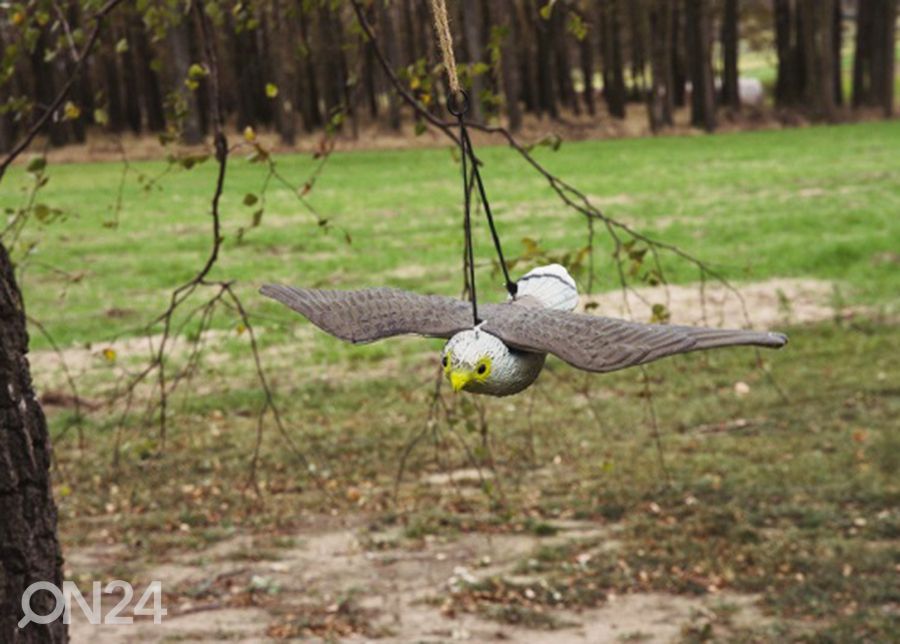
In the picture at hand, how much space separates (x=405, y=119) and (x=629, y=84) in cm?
1132

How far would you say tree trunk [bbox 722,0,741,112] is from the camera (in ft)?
91.4

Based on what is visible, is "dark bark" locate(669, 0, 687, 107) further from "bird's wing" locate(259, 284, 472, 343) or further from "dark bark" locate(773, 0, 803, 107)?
"bird's wing" locate(259, 284, 472, 343)

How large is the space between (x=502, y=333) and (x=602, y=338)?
15 cm

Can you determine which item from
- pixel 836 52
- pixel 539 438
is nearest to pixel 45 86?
pixel 836 52

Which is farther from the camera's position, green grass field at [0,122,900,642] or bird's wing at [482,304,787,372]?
green grass field at [0,122,900,642]

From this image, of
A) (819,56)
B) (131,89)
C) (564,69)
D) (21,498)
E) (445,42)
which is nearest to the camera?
(445,42)

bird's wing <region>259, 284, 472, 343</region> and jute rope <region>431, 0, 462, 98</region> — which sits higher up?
jute rope <region>431, 0, 462, 98</region>

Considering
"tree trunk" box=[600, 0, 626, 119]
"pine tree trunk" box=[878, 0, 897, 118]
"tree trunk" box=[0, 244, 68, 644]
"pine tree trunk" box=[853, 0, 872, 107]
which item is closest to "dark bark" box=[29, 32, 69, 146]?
"tree trunk" box=[600, 0, 626, 119]

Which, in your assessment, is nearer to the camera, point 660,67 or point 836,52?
point 660,67

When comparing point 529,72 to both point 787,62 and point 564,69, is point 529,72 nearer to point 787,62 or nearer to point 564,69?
point 564,69

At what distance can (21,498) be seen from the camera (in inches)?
109

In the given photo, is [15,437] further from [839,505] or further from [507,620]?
[839,505]

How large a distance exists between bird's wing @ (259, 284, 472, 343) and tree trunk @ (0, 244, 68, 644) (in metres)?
1.20

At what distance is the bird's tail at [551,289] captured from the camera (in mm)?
1899
